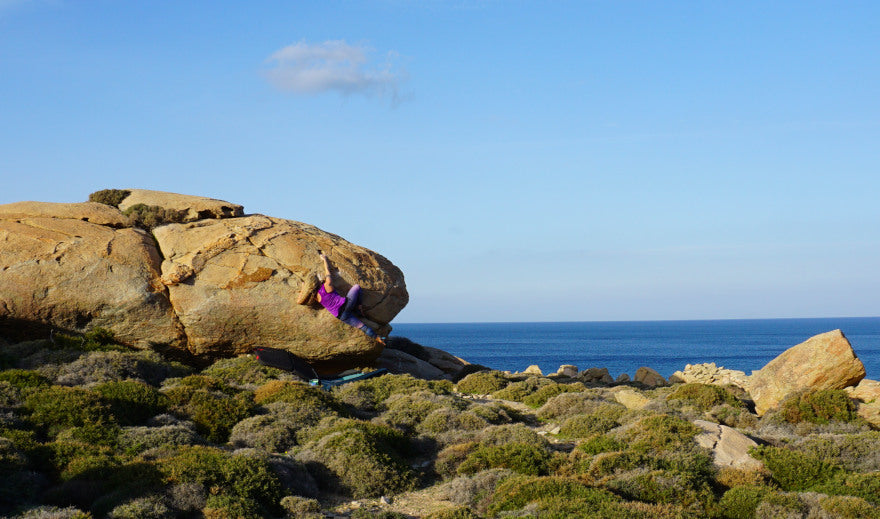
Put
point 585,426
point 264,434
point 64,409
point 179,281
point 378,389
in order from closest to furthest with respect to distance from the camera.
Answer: point 64,409
point 264,434
point 585,426
point 378,389
point 179,281

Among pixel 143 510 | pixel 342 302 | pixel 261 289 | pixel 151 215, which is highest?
pixel 151 215

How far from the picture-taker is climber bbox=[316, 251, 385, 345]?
23328mm

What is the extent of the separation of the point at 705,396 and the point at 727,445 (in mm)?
7608

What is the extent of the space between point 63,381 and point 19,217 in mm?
8916

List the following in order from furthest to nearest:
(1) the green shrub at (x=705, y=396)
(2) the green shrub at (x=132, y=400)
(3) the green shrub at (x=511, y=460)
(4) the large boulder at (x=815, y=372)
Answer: (1) the green shrub at (x=705, y=396) < (4) the large boulder at (x=815, y=372) < (2) the green shrub at (x=132, y=400) < (3) the green shrub at (x=511, y=460)

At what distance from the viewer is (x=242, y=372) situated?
21781 millimetres

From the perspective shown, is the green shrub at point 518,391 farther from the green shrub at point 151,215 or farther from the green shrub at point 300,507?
the green shrub at point 151,215

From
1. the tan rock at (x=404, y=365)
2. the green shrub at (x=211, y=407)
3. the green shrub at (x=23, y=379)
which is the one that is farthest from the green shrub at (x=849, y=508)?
the tan rock at (x=404, y=365)

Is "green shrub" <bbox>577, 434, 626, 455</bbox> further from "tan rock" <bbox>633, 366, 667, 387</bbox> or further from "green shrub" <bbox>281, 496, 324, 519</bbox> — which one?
"tan rock" <bbox>633, 366, 667, 387</bbox>

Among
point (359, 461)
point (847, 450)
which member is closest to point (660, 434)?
point (847, 450)

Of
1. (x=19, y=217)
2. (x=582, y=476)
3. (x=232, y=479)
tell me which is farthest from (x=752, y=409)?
(x=19, y=217)

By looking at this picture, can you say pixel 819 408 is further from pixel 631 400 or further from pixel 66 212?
pixel 66 212

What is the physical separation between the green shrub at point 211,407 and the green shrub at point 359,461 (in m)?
2.35

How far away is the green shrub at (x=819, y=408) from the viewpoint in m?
17.8
